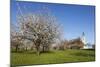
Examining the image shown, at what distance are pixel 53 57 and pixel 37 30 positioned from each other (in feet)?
1.33

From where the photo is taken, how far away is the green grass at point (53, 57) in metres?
2.51

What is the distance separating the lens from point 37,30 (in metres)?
2.60

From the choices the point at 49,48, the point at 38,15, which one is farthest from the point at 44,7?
the point at 49,48

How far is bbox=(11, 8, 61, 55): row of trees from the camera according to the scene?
2.51m

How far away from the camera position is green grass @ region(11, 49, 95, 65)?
2.51 m

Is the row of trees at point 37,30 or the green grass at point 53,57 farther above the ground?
the row of trees at point 37,30

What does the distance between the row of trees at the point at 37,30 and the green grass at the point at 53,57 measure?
0.08m

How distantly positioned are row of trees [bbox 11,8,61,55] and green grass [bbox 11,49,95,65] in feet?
0.26

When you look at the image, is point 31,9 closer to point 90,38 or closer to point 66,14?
point 66,14

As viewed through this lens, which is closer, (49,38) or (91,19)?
(49,38)

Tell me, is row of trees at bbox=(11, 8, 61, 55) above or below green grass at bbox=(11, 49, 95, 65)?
above

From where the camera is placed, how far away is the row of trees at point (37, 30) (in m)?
2.51

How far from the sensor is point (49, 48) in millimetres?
2648
